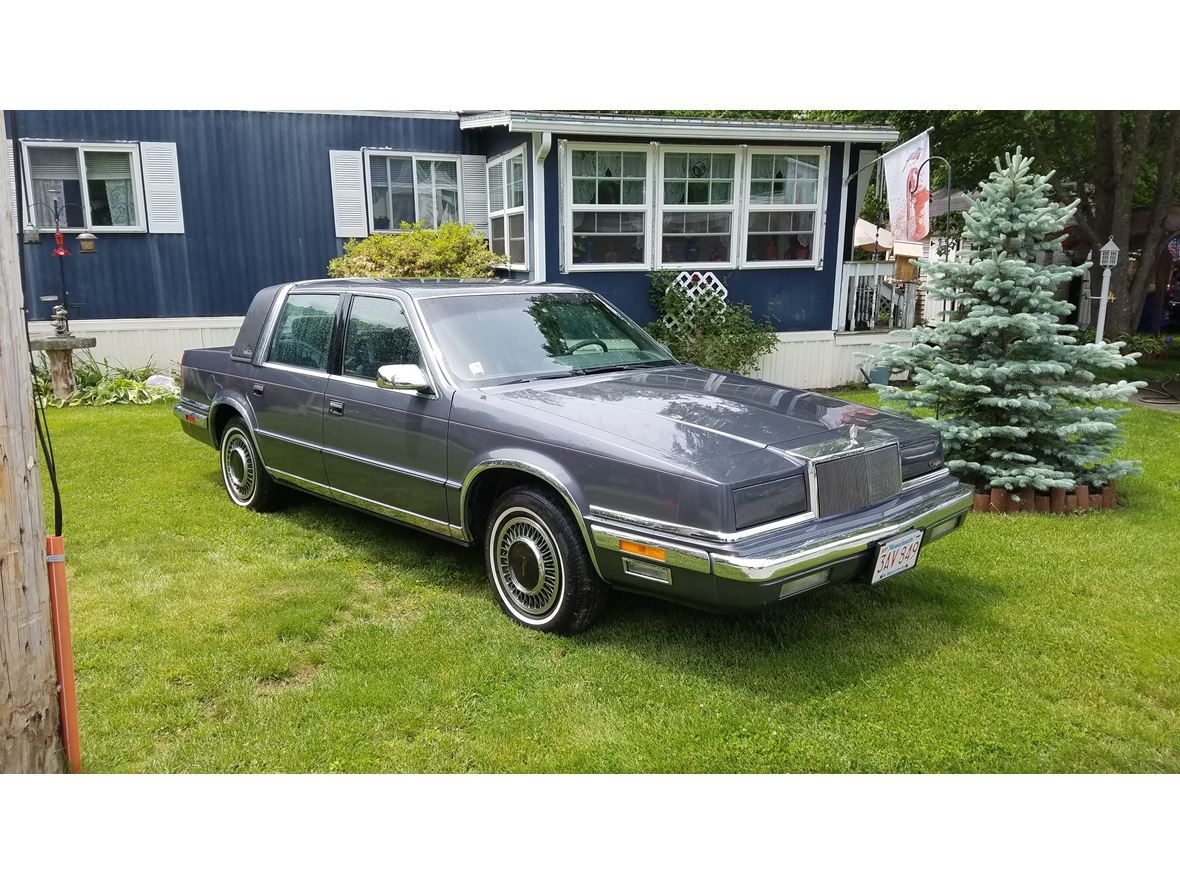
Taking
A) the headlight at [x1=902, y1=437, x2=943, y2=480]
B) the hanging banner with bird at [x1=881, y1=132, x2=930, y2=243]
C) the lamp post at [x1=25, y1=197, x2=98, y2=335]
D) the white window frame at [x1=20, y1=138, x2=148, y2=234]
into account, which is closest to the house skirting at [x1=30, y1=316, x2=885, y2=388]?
the lamp post at [x1=25, y1=197, x2=98, y2=335]

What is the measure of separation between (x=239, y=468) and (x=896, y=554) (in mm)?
4804

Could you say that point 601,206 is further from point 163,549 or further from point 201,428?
point 163,549

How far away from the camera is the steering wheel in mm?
5215

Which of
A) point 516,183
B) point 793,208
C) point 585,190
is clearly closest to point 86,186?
point 516,183

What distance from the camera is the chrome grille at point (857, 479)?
388 cm

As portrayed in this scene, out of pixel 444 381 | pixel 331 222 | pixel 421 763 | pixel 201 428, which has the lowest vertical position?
pixel 421 763

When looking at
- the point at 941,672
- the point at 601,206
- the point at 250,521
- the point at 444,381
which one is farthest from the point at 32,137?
the point at 941,672

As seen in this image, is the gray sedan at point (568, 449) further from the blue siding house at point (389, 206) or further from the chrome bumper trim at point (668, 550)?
the blue siding house at point (389, 206)

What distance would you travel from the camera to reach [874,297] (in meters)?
13.6

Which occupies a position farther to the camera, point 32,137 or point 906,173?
point 32,137

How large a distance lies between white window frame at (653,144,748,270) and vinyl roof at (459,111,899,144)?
280 millimetres

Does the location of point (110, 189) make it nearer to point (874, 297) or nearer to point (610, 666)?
point (874, 297)

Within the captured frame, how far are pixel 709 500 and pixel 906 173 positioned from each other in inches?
367

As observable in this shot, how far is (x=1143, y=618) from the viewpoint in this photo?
458 cm
